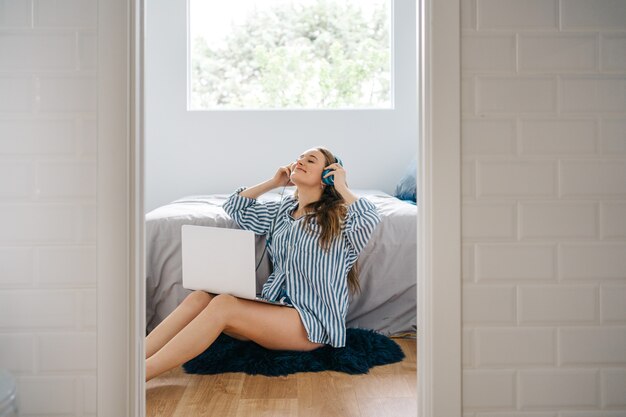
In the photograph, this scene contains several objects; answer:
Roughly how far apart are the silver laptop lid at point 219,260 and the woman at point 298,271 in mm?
Result: 58

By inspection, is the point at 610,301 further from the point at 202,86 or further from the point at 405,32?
the point at 202,86

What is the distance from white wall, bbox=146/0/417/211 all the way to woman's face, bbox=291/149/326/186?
178 cm

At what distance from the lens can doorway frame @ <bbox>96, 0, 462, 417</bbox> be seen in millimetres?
1507

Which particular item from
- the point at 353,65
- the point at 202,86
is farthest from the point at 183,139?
the point at 353,65

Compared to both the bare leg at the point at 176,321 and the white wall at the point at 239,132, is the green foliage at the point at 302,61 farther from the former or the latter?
the bare leg at the point at 176,321

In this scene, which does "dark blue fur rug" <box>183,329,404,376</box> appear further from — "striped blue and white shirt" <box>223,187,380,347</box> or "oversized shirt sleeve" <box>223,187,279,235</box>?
"oversized shirt sleeve" <box>223,187,279,235</box>

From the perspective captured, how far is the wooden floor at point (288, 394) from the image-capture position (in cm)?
213

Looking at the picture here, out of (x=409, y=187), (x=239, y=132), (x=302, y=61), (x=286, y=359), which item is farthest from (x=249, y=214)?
(x=302, y=61)

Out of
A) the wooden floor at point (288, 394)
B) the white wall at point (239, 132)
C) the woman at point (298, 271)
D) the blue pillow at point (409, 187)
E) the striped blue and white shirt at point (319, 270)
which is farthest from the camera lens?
the white wall at point (239, 132)

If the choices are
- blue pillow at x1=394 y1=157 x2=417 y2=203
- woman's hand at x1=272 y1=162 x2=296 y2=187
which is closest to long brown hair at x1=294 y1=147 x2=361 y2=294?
woman's hand at x1=272 y1=162 x2=296 y2=187

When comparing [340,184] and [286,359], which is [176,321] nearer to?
[286,359]

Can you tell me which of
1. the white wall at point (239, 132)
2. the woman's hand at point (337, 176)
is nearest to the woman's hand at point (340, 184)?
the woman's hand at point (337, 176)

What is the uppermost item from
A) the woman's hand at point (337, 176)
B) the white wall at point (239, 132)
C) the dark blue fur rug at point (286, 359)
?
the white wall at point (239, 132)

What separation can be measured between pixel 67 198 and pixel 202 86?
326 centimetres
